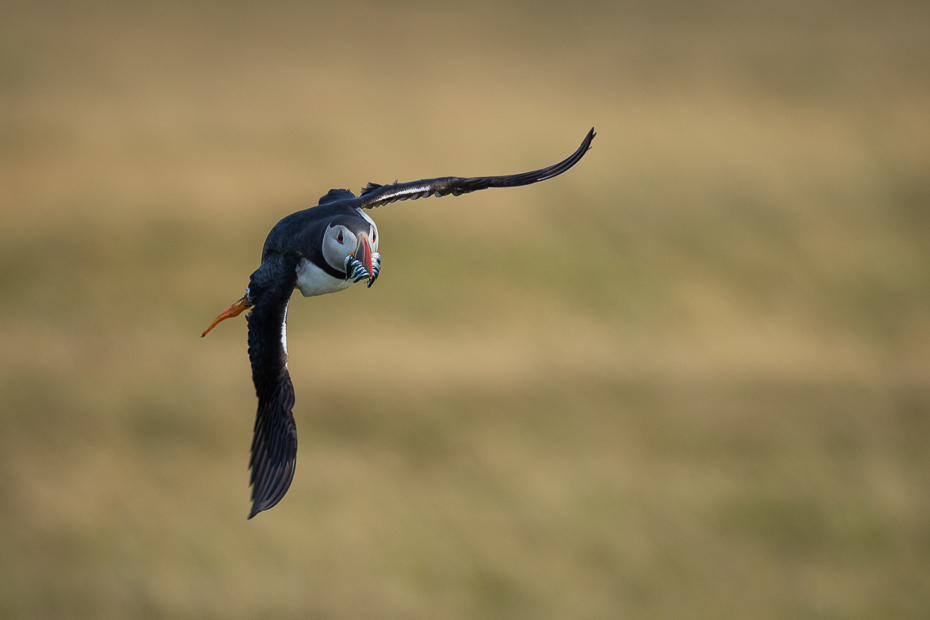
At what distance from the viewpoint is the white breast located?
21.0ft

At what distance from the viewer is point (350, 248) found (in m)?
A: 6.15

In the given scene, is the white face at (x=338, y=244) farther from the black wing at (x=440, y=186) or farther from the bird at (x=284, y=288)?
the black wing at (x=440, y=186)

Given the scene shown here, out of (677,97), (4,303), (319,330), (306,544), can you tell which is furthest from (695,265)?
(4,303)

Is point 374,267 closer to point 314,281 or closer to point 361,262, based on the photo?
point 361,262

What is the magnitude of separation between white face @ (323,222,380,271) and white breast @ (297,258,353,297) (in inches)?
5.6

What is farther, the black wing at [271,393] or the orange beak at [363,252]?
the black wing at [271,393]

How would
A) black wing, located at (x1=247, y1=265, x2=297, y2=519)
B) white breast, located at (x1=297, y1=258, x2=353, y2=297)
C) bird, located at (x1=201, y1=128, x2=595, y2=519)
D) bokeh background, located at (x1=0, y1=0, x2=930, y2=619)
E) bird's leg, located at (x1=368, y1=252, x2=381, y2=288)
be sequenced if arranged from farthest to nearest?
bokeh background, located at (x1=0, y1=0, x2=930, y2=619)
black wing, located at (x1=247, y1=265, x2=297, y2=519)
white breast, located at (x1=297, y1=258, x2=353, y2=297)
bird, located at (x1=201, y1=128, x2=595, y2=519)
bird's leg, located at (x1=368, y1=252, x2=381, y2=288)

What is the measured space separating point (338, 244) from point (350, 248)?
0.26 feet

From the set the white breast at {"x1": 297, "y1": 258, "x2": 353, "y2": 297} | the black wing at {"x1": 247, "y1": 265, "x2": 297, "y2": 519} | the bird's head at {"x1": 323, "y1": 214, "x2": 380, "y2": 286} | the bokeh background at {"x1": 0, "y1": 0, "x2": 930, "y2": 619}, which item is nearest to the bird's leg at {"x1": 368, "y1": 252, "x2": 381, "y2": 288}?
the bird's head at {"x1": 323, "y1": 214, "x2": 380, "y2": 286}

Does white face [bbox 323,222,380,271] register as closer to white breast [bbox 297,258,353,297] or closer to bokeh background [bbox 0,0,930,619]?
white breast [bbox 297,258,353,297]

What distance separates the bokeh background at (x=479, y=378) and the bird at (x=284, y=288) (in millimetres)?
36462

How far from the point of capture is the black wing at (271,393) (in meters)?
6.67

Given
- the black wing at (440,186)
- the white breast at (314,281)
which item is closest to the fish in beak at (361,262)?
the white breast at (314,281)

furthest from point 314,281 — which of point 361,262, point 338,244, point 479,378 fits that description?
point 479,378
